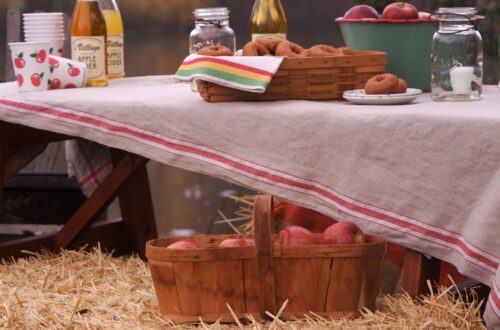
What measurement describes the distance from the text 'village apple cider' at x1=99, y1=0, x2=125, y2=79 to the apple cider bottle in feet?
1.34

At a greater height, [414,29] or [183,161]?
[414,29]

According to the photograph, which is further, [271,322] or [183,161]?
[183,161]

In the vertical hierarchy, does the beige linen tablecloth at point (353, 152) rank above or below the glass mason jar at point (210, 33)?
below

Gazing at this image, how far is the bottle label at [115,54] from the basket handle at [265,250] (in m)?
1.08

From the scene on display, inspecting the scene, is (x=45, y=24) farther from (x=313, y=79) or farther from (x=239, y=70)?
(x=313, y=79)

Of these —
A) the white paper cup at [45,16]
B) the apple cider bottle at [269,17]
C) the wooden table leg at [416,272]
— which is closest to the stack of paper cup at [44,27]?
the white paper cup at [45,16]

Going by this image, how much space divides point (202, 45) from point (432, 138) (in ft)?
2.92

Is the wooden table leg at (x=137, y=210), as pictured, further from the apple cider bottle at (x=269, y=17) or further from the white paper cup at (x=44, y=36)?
the apple cider bottle at (x=269, y=17)

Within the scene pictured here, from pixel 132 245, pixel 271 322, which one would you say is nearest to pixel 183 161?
pixel 271 322

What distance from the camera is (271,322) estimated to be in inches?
79.9

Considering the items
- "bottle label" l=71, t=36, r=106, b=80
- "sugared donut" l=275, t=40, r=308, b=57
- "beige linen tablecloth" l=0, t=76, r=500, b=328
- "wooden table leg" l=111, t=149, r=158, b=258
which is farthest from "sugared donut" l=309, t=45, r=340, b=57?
"wooden table leg" l=111, t=149, r=158, b=258

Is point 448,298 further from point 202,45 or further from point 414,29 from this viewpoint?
point 202,45

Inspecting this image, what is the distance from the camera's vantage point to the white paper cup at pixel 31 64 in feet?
8.57

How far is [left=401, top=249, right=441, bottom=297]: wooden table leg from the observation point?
7.19 ft
